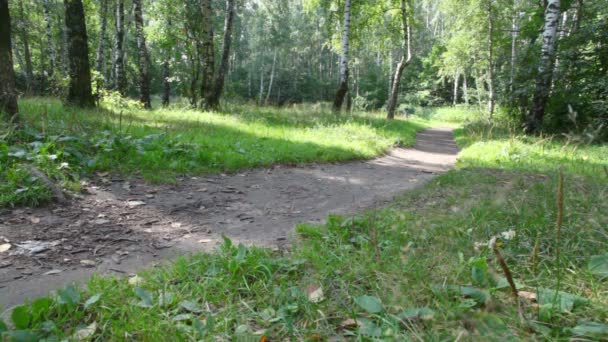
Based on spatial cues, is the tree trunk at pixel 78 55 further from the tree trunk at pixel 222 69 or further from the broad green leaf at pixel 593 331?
the broad green leaf at pixel 593 331

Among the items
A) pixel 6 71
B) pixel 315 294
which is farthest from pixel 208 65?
pixel 315 294

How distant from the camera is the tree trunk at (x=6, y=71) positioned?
205 inches

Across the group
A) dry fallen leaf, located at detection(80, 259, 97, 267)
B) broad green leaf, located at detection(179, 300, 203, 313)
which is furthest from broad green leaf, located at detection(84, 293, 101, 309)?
dry fallen leaf, located at detection(80, 259, 97, 267)

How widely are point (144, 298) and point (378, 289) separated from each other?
4.25 feet

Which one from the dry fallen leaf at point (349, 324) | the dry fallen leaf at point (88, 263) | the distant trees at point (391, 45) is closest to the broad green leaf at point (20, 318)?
the dry fallen leaf at point (88, 263)

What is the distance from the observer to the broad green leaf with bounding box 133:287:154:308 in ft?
6.06

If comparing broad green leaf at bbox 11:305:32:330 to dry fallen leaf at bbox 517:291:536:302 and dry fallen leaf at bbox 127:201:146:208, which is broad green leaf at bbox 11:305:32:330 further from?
dry fallen leaf at bbox 517:291:536:302

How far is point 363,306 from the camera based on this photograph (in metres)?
1.69

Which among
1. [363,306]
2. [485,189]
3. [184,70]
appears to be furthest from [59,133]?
[184,70]

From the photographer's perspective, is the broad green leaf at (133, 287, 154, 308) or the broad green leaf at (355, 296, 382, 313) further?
the broad green leaf at (133, 287, 154, 308)

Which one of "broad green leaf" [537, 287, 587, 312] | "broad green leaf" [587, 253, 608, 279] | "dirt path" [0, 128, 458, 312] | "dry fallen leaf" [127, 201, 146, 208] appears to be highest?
"broad green leaf" [587, 253, 608, 279]

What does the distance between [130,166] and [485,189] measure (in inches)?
187

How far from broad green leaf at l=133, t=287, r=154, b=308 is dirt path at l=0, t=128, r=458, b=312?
748mm

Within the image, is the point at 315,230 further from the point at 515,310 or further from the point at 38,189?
the point at 38,189
